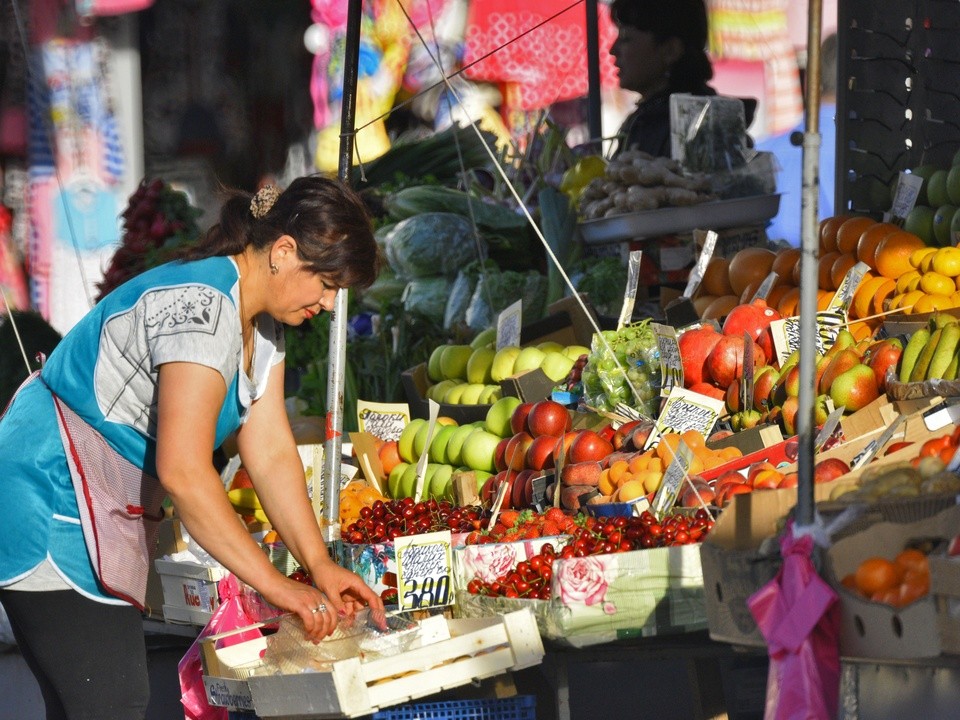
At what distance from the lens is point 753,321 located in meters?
3.80

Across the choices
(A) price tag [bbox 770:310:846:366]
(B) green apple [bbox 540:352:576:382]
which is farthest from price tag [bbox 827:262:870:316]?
(B) green apple [bbox 540:352:576:382]

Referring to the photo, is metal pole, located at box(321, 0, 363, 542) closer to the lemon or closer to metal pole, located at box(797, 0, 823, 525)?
metal pole, located at box(797, 0, 823, 525)

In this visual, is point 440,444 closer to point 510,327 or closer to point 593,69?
point 510,327

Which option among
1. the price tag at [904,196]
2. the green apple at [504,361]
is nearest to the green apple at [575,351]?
Result: the green apple at [504,361]

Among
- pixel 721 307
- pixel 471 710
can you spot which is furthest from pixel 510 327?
pixel 471 710

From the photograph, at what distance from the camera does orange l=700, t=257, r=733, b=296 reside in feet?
14.5

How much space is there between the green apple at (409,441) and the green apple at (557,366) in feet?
1.53

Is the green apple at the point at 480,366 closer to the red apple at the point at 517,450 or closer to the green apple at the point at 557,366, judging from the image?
the green apple at the point at 557,366

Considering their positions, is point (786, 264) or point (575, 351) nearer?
point (786, 264)

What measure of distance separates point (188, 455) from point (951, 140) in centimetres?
361

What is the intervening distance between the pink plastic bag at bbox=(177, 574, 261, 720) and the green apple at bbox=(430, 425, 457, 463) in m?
1.51

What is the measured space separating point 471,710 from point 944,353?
4.92ft

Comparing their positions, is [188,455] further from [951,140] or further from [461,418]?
[951,140]

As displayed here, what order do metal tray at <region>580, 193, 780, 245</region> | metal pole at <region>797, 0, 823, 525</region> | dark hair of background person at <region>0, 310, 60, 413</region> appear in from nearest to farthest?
1. metal pole at <region>797, 0, 823, 525</region>
2. metal tray at <region>580, 193, 780, 245</region>
3. dark hair of background person at <region>0, 310, 60, 413</region>
